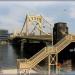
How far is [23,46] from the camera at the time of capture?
12281cm

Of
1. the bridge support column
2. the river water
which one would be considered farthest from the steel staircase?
the river water

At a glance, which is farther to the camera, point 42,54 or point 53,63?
point 53,63

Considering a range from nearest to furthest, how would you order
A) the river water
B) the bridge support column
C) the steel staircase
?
the steel staircase, the bridge support column, the river water

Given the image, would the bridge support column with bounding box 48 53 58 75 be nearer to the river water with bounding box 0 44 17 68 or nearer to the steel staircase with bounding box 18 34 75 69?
the steel staircase with bounding box 18 34 75 69

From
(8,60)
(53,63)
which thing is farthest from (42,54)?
(8,60)

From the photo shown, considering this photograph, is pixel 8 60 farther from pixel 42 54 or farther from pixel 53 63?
pixel 42 54

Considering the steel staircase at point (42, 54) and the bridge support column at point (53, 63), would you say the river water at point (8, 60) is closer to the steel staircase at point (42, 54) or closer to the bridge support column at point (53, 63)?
the bridge support column at point (53, 63)

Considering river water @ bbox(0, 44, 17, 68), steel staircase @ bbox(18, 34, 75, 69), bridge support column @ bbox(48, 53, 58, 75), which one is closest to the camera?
steel staircase @ bbox(18, 34, 75, 69)

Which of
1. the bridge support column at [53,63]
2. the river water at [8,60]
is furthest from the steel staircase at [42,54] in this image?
the river water at [8,60]

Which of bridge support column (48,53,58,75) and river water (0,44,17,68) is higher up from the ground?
bridge support column (48,53,58,75)

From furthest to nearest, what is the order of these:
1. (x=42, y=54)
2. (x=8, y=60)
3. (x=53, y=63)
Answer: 1. (x=8, y=60)
2. (x=53, y=63)
3. (x=42, y=54)

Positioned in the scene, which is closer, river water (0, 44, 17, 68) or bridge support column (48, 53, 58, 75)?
bridge support column (48, 53, 58, 75)

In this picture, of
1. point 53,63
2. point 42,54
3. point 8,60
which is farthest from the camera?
point 8,60

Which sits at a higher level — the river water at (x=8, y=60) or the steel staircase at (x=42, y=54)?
the steel staircase at (x=42, y=54)
